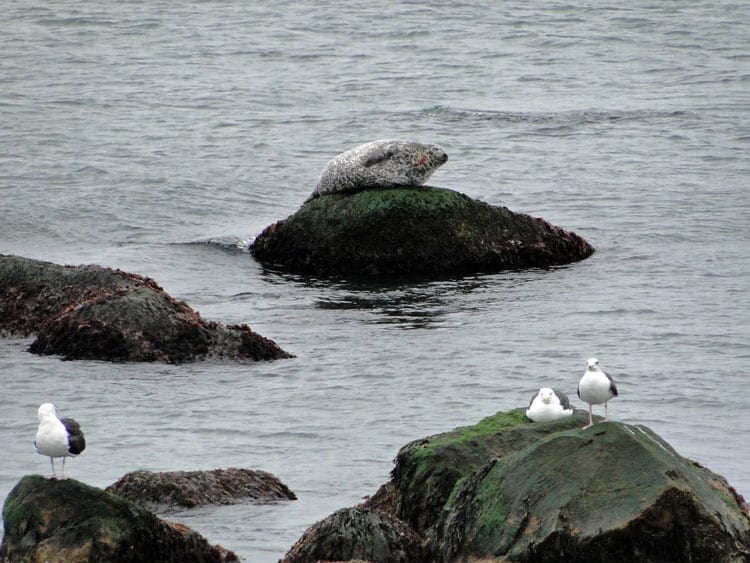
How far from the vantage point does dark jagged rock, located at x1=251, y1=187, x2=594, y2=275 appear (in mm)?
16453

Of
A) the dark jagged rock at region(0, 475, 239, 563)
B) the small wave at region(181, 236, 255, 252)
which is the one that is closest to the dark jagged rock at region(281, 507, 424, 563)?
the dark jagged rock at region(0, 475, 239, 563)

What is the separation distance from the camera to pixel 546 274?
16312 mm

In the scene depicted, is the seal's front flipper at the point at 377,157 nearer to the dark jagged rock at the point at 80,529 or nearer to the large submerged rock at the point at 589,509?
the large submerged rock at the point at 589,509

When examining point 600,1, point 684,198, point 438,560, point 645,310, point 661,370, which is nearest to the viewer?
point 438,560

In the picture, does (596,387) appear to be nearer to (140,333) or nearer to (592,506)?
(592,506)

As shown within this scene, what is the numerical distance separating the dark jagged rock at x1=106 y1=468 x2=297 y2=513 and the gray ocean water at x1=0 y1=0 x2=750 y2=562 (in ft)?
0.53

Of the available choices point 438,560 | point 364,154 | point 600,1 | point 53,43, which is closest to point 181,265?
point 364,154

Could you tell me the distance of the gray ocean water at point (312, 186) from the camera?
10648 mm

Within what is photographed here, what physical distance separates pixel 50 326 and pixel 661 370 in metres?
5.81

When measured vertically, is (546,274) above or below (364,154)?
below

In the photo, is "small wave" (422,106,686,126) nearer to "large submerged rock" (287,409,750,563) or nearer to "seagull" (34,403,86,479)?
"large submerged rock" (287,409,750,563)

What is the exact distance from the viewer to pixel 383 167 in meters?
17.4

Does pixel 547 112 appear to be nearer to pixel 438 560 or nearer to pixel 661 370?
pixel 661 370

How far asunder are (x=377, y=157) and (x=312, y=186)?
594cm
